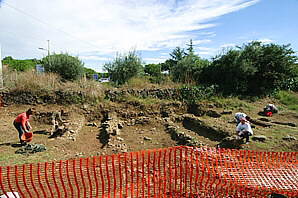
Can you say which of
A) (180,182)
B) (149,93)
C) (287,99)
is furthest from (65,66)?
(287,99)

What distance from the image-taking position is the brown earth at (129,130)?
19.4 ft

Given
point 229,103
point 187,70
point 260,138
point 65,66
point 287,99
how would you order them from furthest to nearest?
point 187,70, point 65,66, point 287,99, point 229,103, point 260,138

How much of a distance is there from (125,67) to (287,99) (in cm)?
1383

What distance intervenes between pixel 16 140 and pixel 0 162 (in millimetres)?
1945

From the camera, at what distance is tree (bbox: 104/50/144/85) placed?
1416 cm

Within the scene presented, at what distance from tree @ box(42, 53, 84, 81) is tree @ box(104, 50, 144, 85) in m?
2.46

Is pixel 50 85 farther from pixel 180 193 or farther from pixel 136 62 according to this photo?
pixel 180 193

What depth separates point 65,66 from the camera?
14016 mm

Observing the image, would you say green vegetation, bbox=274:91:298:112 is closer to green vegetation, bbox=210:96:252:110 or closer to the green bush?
green vegetation, bbox=210:96:252:110

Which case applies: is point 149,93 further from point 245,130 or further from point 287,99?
point 287,99

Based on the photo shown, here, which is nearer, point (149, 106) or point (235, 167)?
point (235, 167)

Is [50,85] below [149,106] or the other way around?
the other way around

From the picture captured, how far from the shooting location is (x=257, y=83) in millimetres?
14258

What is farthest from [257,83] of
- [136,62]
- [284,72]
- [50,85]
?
[50,85]
